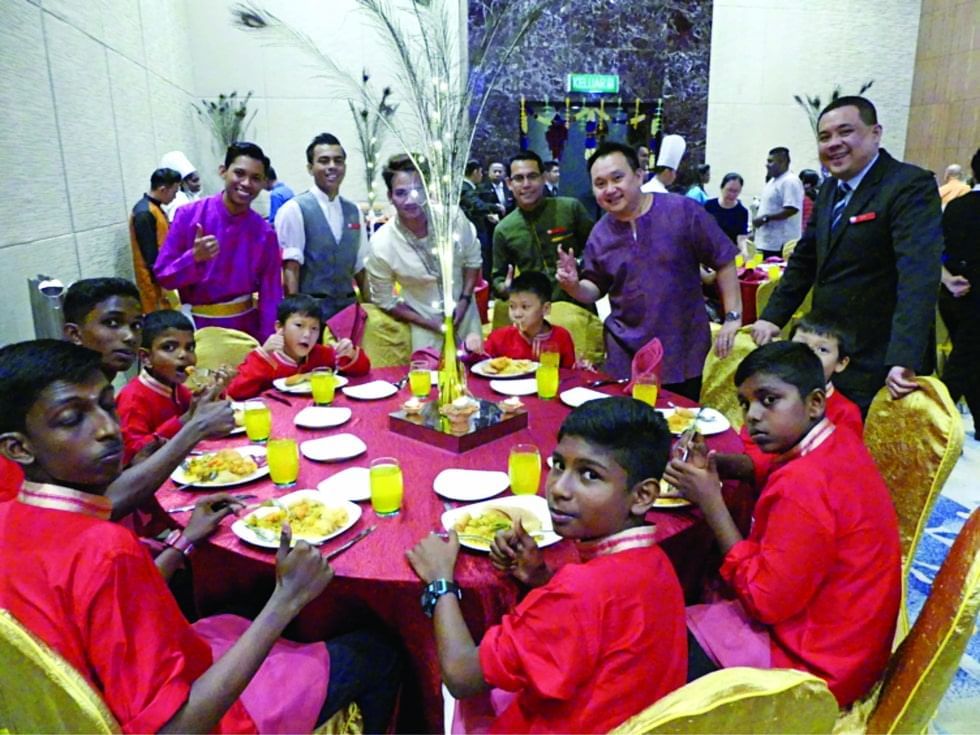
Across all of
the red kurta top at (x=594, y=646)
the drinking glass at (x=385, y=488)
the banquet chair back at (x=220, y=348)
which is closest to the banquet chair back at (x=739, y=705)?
the red kurta top at (x=594, y=646)

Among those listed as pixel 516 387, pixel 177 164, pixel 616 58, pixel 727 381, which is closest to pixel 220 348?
pixel 516 387

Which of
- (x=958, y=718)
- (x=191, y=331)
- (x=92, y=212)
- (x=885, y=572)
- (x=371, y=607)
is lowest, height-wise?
(x=958, y=718)

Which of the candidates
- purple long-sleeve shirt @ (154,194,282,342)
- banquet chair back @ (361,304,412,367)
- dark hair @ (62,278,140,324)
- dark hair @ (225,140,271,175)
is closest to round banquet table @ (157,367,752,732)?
dark hair @ (62,278,140,324)

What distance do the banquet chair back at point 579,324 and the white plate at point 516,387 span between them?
87cm

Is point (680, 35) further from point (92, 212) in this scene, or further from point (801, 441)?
point (801, 441)

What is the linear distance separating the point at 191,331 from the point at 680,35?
28.5 ft

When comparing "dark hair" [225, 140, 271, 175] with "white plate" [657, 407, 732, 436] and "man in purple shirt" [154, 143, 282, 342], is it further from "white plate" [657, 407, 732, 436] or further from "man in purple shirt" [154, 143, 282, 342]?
"white plate" [657, 407, 732, 436]

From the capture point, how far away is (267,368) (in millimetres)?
2625

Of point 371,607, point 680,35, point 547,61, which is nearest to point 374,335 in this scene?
point 371,607

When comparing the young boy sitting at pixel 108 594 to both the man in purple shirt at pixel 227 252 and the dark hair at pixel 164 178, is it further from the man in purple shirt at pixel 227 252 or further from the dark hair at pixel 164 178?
the dark hair at pixel 164 178

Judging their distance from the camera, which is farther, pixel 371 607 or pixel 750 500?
pixel 750 500

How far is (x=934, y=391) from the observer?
1.70 metres

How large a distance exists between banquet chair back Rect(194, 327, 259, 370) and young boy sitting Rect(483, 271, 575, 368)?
3.56 ft

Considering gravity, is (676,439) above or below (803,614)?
above
